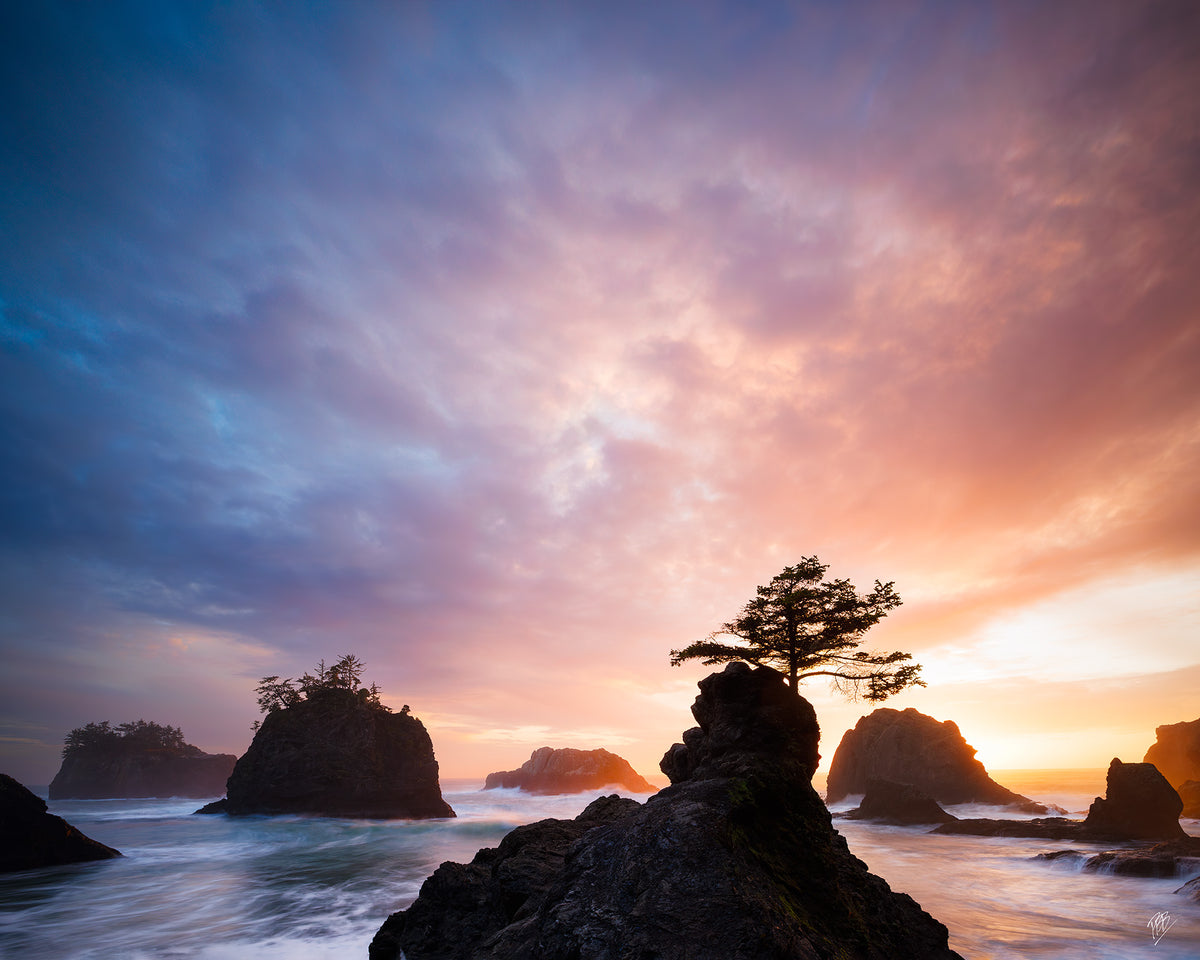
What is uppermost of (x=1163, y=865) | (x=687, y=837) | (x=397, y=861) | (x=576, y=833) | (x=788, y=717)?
(x=788, y=717)

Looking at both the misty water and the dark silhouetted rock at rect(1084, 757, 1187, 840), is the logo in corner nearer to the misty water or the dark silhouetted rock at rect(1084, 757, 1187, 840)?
the misty water

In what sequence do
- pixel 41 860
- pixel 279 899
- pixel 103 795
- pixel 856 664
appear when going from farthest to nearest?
pixel 103 795, pixel 41 860, pixel 279 899, pixel 856 664

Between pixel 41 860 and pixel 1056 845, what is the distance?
59261 mm

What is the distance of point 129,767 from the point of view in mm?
97750

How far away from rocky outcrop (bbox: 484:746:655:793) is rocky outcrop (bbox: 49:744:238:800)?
74.0m

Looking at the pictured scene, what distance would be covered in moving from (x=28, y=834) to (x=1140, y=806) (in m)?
63.4

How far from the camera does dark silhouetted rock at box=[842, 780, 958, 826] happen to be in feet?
144

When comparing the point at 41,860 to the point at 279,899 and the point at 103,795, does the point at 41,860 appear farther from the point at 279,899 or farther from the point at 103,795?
the point at 103,795

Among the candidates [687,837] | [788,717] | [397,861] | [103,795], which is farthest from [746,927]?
[103,795]

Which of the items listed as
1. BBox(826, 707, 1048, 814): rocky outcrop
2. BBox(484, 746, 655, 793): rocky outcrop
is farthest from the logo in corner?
→ BBox(484, 746, 655, 793): rocky outcrop

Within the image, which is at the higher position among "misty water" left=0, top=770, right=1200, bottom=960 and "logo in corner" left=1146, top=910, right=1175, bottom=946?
"logo in corner" left=1146, top=910, right=1175, bottom=946

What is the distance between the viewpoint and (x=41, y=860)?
25953 mm

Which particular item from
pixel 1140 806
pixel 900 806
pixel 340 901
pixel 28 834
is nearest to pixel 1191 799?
pixel 1140 806

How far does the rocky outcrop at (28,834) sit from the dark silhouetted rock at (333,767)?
91.1ft
